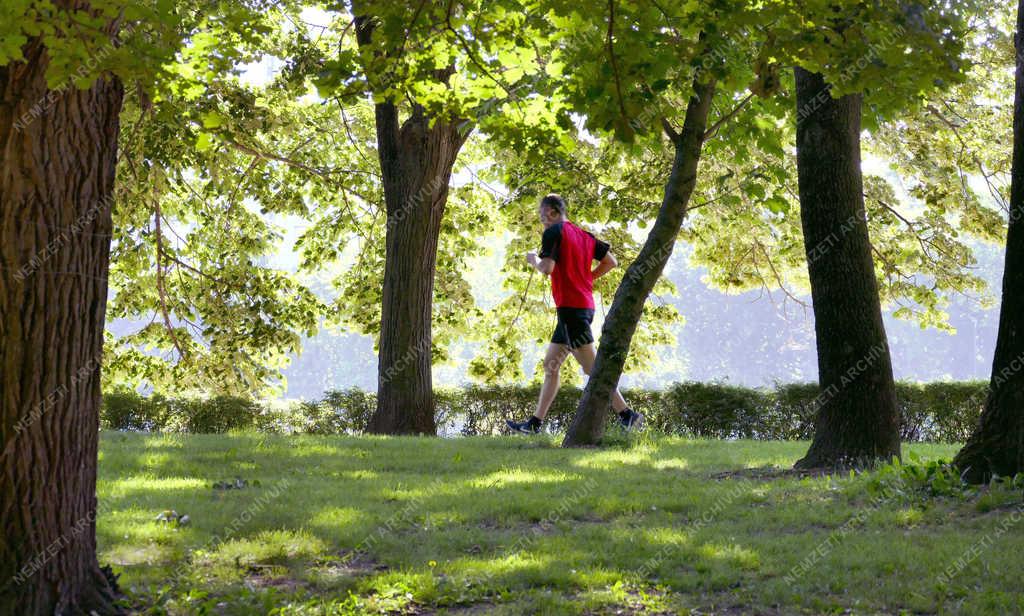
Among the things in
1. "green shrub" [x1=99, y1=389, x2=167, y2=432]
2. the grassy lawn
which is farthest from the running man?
"green shrub" [x1=99, y1=389, x2=167, y2=432]

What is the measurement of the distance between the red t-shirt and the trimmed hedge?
4428 mm

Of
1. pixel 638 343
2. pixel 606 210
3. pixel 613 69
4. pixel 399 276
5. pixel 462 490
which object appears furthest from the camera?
pixel 638 343

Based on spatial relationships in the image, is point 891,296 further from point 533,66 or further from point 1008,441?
point 533,66

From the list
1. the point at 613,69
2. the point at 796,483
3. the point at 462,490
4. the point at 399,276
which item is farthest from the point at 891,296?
the point at 613,69

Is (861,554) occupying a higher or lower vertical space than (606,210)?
lower

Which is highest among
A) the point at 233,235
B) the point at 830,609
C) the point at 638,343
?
the point at 233,235

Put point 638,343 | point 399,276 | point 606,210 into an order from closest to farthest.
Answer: point 399,276
point 606,210
point 638,343

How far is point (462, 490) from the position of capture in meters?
7.52

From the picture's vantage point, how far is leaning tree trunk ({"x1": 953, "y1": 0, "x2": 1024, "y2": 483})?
6.89m

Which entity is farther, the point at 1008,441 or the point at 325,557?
the point at 1008,441

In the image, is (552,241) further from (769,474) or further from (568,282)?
(769,474)

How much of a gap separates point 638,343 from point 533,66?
15.6m

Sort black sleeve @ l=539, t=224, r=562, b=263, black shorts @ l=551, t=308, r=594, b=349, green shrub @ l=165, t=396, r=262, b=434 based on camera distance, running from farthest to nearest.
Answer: green shrub @ l=165, t=396, r=262, b=434
black shorts @ l=551, t=308, r=594, b=349
black sleeve @ l=539, t=224, r=562, b=263

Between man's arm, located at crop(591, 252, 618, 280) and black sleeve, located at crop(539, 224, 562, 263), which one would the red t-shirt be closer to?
black sleeve, located at crop(539, 224, 562, 263)
